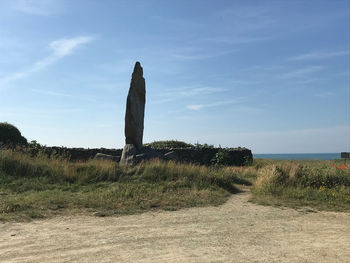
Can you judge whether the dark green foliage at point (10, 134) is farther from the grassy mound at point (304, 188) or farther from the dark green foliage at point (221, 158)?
the grassy mound at point (304, 188)

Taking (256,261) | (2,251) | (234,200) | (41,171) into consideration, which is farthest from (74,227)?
(41,171)

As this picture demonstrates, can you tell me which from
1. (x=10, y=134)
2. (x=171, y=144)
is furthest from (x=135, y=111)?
(x=171, y=144)

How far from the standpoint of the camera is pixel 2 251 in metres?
4.95

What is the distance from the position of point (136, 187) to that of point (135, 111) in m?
6.41

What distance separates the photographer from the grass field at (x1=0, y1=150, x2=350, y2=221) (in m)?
8.41

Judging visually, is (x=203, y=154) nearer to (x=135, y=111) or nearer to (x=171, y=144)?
(x=171, y=144)

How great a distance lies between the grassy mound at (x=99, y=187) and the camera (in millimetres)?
8273

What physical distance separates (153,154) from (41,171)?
4.90 metres

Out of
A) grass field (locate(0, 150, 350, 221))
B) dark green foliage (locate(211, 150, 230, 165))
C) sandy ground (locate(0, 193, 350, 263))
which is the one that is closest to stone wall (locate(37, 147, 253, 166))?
dark green foliage (locate(211, 150, 230, 165))

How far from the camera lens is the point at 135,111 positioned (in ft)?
53.2

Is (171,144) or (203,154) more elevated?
(171,144)

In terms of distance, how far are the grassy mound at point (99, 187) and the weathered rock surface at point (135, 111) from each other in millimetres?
3075

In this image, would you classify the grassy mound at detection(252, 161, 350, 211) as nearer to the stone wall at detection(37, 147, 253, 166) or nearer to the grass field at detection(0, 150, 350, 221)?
the grass field at detection(0, 150, 350, 221)

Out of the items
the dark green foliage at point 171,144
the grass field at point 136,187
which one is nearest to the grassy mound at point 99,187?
the grass field at point 136,187
